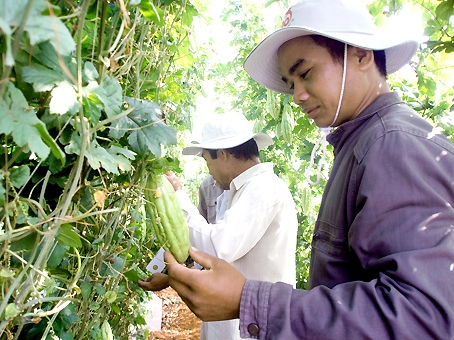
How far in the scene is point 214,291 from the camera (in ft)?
3.62

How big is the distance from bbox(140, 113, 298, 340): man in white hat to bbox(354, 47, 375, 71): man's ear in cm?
111

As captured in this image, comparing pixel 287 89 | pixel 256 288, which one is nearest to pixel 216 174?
pixel 287 89

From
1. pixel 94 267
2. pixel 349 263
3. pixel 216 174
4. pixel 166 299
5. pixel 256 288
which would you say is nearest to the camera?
pixel 256 288

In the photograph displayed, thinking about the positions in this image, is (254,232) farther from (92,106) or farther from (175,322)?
(175,322)

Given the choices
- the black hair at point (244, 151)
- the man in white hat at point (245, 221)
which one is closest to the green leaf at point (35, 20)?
the man in white hat at point (245, 221)

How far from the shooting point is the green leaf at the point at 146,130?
3.39 ft

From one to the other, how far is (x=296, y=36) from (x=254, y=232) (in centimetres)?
123

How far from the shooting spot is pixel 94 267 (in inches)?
50.1

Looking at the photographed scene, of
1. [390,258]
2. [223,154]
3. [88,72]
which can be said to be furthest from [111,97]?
[223,154]

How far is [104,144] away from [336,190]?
2.39 ft

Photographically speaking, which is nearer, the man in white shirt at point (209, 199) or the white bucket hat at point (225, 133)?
the white bucket hat at point (225, 133)

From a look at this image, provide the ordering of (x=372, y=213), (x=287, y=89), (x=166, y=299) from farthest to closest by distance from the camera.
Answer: (x=166, y=299), (x=287, y=89), (x=372, y=213)

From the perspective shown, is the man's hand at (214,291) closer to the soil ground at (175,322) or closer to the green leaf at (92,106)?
the green leaf at (92,106)

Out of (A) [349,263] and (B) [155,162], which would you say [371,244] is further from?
(B) [155,162]
